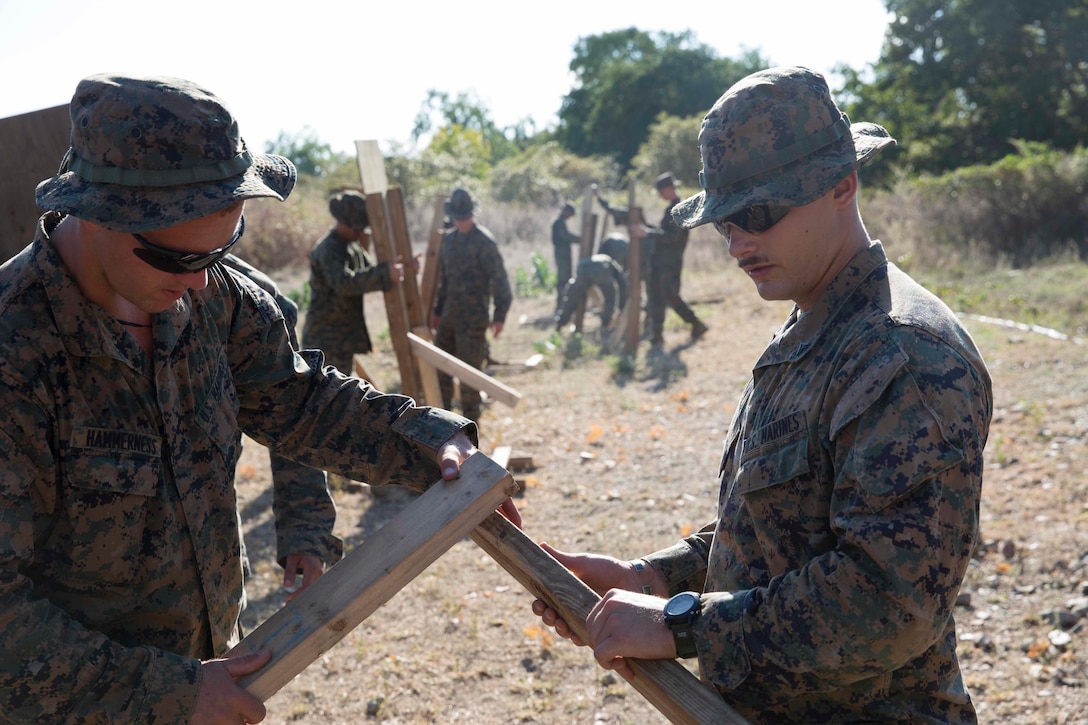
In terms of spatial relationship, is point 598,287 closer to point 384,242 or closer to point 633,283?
point 633,283

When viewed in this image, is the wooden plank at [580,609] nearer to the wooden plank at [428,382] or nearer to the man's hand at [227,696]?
the man's hand at [227,696]

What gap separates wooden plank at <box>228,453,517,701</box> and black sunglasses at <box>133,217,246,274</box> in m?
0.77

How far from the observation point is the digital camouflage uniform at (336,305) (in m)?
7.16

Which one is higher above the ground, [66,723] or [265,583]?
[66,723]

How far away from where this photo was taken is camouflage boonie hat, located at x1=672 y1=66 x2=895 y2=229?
5.90 ft

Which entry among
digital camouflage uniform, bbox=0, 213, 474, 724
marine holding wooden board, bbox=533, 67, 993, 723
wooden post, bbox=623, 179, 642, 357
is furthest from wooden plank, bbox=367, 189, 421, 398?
wooden post, bbox=623, 179, 642, 357

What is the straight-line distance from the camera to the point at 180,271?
6.31ft

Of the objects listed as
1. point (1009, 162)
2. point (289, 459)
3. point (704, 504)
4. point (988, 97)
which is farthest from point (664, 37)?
point (289, 459)

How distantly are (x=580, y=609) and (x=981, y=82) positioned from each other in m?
26.4

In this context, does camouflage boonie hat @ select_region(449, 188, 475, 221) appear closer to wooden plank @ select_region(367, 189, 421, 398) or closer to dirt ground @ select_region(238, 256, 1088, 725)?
dirt ground @ select_region(238, 256, 1088, 725)

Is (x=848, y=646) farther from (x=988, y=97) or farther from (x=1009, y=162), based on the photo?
(x=988, y=97)

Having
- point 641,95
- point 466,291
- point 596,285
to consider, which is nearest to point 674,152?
point 641,95

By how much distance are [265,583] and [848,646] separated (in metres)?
4.80

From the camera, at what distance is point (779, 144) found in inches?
71.7
